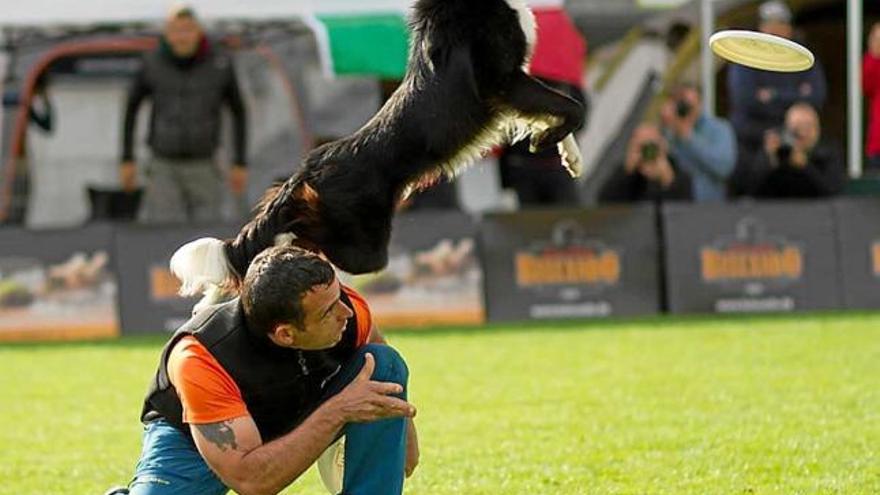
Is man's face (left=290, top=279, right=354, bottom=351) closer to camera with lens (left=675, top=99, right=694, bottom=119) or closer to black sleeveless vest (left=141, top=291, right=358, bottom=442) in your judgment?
black sleeveless vest (left=141, top=291, right=358, bottom=442)

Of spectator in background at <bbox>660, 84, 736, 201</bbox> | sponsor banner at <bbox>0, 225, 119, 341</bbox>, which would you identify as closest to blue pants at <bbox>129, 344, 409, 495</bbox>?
sponsor banner at <bbox>0, 225, 119, 341</bbox>

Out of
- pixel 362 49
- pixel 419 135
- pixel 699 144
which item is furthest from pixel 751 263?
pixel 419 135

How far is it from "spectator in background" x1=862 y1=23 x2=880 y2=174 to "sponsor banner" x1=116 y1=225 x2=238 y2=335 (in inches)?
210

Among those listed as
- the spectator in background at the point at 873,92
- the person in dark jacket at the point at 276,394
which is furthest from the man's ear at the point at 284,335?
the spectator in background at the point at 873,92

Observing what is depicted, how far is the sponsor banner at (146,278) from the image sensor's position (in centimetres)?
1181

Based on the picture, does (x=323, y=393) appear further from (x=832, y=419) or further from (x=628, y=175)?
(x=628, y=175)

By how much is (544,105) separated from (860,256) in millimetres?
6792

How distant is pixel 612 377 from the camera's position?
8922mm

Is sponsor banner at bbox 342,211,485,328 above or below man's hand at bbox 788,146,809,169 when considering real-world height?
below

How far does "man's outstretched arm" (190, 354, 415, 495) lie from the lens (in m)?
4.57

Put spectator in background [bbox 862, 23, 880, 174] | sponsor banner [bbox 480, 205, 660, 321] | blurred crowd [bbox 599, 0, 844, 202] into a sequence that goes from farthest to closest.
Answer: spectator in background [bbox 862, 23, 880, 174]
blurred crowd [bbox 599, 0, 844, 202]
sponsor banner [bbox 480, 205, 660, 321]

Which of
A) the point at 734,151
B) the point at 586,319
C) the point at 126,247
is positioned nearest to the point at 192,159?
the point at 126,247

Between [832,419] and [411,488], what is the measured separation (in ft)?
6.97

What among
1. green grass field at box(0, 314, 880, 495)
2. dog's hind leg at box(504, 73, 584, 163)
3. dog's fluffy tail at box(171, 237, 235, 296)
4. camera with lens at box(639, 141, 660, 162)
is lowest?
green grass field at box(0, 314, 880, 495)
